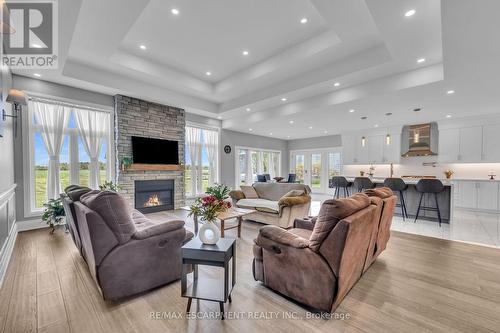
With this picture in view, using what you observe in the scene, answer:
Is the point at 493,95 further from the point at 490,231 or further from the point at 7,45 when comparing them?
the point at 7,45

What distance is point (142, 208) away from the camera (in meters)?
5.75

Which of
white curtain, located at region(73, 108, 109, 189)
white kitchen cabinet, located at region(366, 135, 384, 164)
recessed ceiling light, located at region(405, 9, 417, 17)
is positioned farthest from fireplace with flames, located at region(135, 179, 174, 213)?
white kitchen cabinet, located at region(366, 135, 384, 164)

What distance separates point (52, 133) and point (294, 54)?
5345mm

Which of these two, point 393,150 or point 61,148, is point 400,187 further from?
point 61,148

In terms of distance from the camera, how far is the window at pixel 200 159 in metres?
7.18

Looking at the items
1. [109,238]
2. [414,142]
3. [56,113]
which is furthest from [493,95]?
[56,113]

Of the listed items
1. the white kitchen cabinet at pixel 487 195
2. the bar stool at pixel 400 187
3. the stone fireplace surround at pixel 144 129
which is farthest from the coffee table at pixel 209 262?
the white kitchen cabinet at pixel 487 195

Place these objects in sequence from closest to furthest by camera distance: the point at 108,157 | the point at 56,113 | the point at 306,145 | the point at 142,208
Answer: the point at 56,113 < the point at 108,157 < the point at 142,208 < the point at 306,145

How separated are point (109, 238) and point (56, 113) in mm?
4396

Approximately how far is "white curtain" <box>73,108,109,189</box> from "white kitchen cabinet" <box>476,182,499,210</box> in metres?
10.4

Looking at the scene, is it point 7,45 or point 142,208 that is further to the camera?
point 142,208

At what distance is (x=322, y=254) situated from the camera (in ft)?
5.99

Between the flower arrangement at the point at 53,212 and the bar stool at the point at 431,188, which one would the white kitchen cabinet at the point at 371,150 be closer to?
the bar stool at the point at 431,188

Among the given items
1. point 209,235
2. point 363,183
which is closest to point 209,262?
point 209,235
